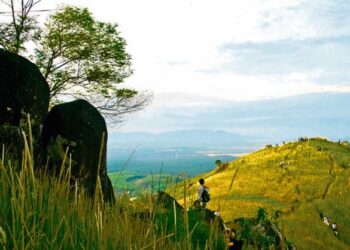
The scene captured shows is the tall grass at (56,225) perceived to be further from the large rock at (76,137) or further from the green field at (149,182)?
the large rock at (76,137)

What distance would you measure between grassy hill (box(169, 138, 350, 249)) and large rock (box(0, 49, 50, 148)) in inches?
464

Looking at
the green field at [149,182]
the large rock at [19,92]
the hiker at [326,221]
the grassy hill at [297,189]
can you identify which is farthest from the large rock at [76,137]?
the hiker at [326,221]

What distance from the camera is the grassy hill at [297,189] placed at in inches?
955

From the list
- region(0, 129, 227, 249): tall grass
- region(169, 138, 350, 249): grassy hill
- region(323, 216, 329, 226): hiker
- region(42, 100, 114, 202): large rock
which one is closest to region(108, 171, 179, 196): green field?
region(0, 129, 227, 249): tall grass

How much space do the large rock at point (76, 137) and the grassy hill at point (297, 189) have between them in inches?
412

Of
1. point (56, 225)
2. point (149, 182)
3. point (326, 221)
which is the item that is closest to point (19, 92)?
point (149, 182)

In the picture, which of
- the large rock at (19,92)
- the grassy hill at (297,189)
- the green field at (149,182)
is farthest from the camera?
the grassy hill at (297,189)

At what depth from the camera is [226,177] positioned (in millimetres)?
30969

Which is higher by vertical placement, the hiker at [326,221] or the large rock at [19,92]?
the large rock at [19,92]

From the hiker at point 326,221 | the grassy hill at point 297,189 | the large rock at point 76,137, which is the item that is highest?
the large rock at point 76,137

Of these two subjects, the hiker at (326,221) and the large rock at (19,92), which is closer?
the large rock at (19,92)

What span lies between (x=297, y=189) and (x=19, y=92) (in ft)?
65.6

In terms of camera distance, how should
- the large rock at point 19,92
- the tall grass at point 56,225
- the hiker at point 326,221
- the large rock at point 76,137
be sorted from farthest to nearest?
the hiker at point 326,221 → the large rock at point 76,137 → the large rock at point 19,92 → the tall grass at point 56,225

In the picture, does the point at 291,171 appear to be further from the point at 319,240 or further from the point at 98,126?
the point at 98,126
